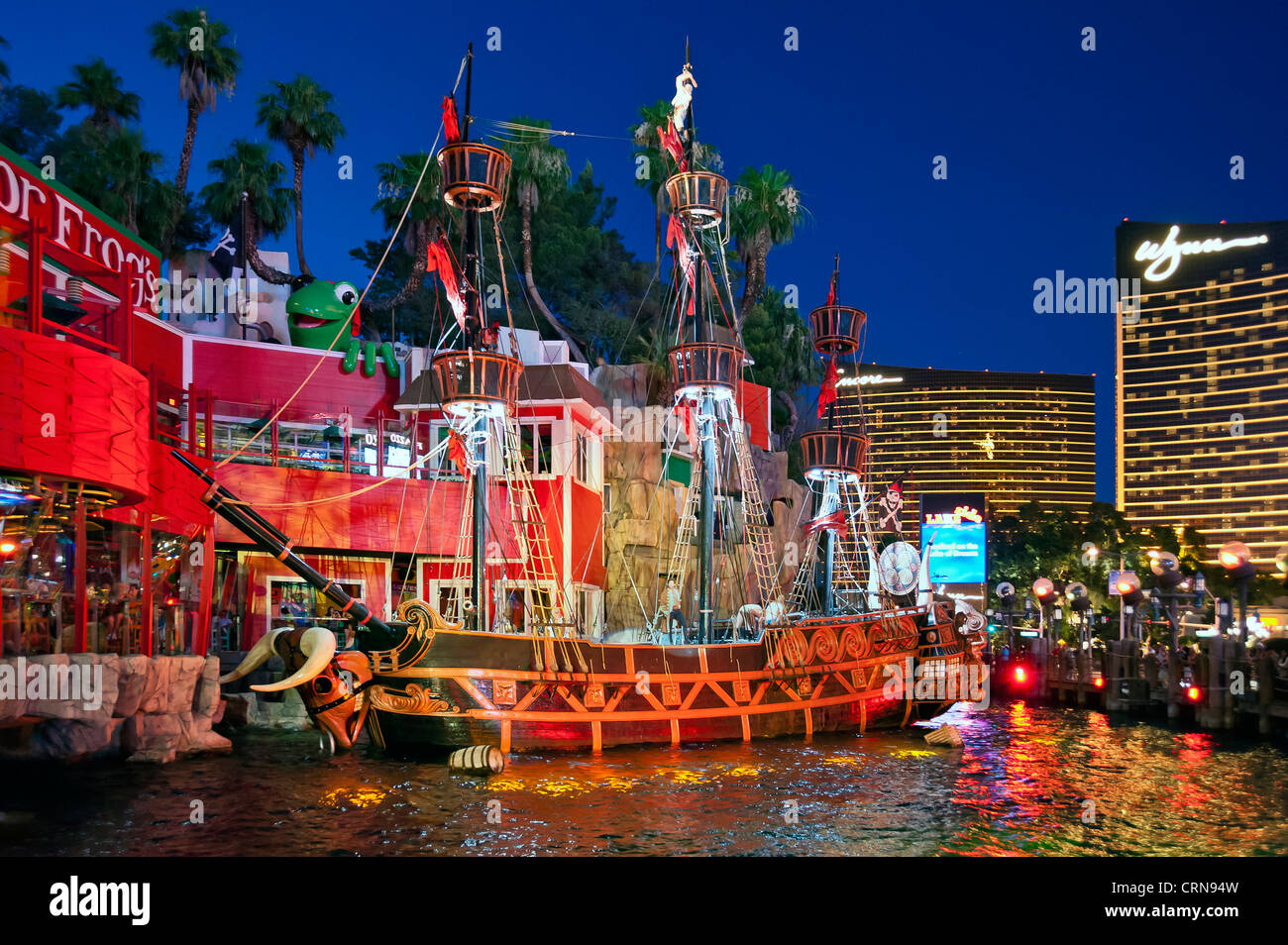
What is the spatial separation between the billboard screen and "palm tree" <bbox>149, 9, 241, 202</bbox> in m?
40.5

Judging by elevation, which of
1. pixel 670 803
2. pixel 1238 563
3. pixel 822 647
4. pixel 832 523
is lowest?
pixel 670 803

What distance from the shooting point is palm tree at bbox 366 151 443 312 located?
41.1m

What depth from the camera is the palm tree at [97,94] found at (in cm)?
3931

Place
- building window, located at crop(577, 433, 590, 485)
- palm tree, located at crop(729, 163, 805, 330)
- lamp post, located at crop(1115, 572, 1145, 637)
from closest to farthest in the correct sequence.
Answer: building window, located at crop(577, 433, 590, 485)
lamp post, located at crop(1115, 572, 1145, 637)
palm tree, located at crop(729, 163, 805, 330)

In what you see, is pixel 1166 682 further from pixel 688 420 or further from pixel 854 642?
pixel 688 420

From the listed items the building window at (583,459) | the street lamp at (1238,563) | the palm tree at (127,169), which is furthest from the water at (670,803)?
the palm tree at (127,169)

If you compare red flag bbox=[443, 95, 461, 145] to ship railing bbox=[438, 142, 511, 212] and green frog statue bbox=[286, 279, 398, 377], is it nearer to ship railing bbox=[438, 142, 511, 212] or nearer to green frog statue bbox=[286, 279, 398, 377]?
ship railing bbox=[438, 142, 511, 212]

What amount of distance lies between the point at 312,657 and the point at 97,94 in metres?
29.6

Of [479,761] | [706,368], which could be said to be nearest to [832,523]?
[706,368]

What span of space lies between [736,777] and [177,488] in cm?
1308

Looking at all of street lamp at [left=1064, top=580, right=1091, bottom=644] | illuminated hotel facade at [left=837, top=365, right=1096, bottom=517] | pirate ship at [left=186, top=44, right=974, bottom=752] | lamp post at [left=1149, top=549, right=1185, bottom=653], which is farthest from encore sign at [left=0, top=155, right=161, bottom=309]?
illuminated hotel facade at [left=837, top=365, right=1096, bottom=517]

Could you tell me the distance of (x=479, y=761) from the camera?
18328mm

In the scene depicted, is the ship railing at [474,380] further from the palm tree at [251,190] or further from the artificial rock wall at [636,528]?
the palm tree at [251,190]
